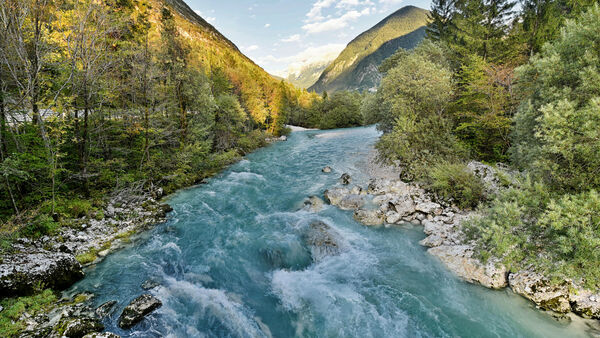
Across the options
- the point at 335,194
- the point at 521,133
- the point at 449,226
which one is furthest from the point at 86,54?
the point at 521,133

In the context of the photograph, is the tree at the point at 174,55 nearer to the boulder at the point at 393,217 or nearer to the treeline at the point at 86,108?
the treeline at the point at 86,108

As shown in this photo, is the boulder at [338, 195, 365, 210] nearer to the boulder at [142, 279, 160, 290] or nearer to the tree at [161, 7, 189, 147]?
the boulder at [142, 279, 160, 290]

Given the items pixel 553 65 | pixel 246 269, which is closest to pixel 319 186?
pixel 246 269

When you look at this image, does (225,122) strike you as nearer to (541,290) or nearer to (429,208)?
(429,208)

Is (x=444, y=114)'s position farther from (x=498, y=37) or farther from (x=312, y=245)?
(x=312, y=245)

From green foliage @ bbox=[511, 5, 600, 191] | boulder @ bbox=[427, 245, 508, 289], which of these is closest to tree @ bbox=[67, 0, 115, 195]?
boulder @ bbox=[427, 245, 508, 289]

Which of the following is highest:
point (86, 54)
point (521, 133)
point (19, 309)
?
point (86, 54)

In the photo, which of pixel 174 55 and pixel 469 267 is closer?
pixel 469 267

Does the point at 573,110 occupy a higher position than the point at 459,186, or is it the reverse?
the point at 573,110
